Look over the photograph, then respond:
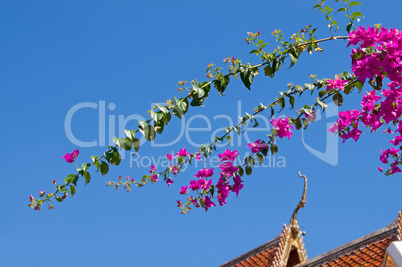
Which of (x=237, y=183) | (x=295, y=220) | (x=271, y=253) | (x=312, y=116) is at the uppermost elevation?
(x=295, y=220)

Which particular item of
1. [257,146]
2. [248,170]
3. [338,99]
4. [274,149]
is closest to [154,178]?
[248,170]

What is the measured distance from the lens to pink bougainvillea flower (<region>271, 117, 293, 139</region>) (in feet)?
12.7

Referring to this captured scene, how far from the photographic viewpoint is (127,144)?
335cm

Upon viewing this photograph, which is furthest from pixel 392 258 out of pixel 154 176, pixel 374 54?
pixel 154 176

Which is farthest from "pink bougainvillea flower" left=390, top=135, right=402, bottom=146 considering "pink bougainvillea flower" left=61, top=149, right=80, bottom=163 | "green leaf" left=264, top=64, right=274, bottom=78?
"pink bougainvillea flower" left=61, top=149, right=80, bottom=163

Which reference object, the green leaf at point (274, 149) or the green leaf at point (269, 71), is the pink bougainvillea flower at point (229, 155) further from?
the green leaf at point (269, 71)

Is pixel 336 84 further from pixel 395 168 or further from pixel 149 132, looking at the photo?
pixel 395 168

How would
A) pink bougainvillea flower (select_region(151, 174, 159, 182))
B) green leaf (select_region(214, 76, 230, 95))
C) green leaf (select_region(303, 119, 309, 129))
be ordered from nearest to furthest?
green leaf (select_region(214, 76, 230, 95)) → green leaf (select_region(303, 119, 309, 129)) → pink bougainvillea flower (select_region(151, 174, 159, 182))

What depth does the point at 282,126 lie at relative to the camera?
153 inches

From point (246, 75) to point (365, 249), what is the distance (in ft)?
17.5

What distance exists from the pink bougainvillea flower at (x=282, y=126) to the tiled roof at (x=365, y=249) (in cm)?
447

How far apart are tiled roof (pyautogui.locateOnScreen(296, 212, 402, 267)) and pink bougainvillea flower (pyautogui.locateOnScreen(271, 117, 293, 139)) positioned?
4.47m

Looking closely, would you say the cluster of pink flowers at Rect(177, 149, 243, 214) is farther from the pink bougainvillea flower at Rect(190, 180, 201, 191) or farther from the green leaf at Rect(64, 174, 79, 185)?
the green leaf at Rect(64, 174, 79, 185)

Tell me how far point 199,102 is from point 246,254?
715 centimetres
